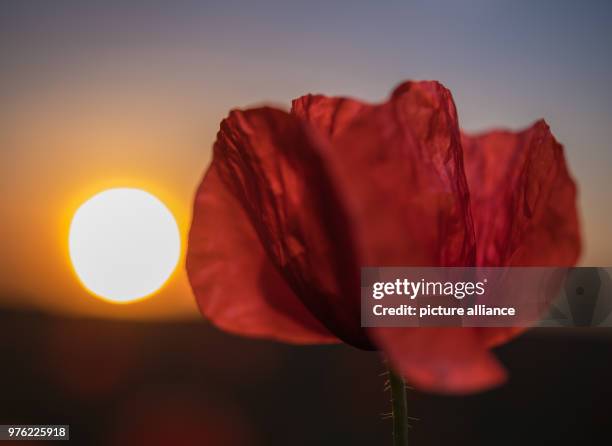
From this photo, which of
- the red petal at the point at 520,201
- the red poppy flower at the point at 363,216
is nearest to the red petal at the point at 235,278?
the red poppy flower at the point at 363,216

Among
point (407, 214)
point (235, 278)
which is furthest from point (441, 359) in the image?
point (235, 278)

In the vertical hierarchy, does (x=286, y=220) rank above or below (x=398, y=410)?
above

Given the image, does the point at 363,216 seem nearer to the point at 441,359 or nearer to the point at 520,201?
the point at 441,359

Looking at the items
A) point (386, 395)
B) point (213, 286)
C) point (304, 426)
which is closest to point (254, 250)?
point (213, 286)

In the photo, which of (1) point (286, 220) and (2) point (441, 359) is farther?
(1) point (286, 220)

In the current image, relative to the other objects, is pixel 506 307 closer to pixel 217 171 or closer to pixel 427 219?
pixel 427 219
